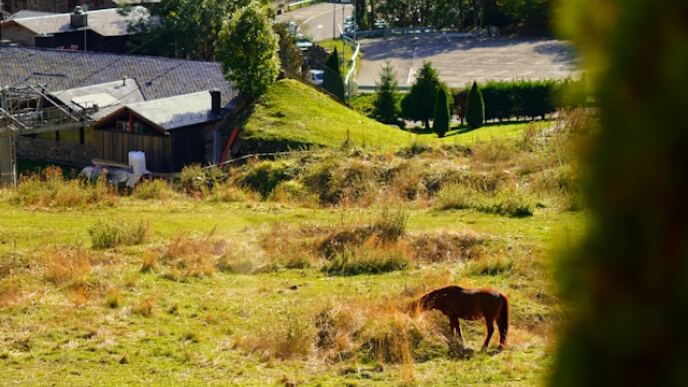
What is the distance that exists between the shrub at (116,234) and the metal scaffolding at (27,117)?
14.3 meters

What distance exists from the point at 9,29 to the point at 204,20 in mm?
11025

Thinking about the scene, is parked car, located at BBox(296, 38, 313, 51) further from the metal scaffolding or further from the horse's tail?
the horse's tail

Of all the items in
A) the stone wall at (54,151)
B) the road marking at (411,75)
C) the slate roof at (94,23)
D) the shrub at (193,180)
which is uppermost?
the slate roof at (94,23)

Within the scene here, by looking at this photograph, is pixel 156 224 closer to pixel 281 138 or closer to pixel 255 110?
pixel 281 138

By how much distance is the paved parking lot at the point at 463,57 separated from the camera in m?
57.8

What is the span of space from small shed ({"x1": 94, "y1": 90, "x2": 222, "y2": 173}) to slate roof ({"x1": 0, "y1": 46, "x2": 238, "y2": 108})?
4.62 meters

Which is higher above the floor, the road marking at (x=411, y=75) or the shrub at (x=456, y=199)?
the shrub at (x=456, y=199)

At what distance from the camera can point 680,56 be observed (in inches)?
107

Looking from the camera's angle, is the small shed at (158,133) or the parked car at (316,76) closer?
the small shed at (158,133)

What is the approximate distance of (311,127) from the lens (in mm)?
37781

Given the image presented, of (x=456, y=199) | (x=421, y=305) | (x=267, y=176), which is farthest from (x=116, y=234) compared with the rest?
(x=267, y=176)

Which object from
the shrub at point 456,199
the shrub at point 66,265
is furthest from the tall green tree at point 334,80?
the shrub at point 66,265

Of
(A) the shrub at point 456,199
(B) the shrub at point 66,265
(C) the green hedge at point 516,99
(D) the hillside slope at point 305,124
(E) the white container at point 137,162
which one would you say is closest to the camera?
(B) the shrub at point 66,265

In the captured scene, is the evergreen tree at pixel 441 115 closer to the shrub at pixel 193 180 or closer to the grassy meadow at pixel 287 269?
the grassy meadow at pixel 287 269
